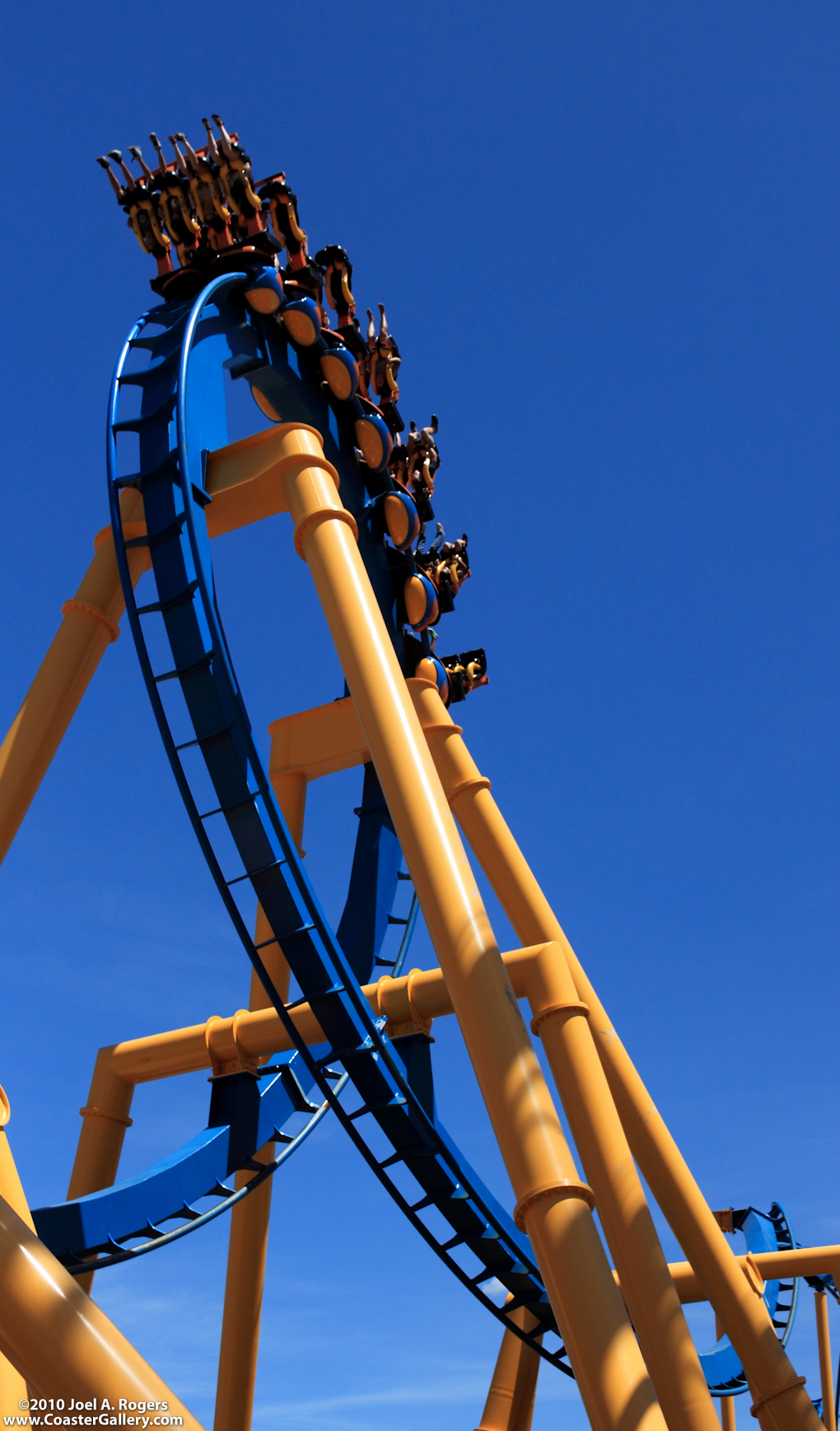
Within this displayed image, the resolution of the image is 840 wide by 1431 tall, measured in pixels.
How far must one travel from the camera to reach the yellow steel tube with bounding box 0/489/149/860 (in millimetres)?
7363

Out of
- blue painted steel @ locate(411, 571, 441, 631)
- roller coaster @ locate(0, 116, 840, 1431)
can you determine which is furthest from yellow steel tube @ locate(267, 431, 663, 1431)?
blue painted steel @ locate(411, 571, 441, 631)

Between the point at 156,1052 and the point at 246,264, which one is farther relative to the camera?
the point at 246,264

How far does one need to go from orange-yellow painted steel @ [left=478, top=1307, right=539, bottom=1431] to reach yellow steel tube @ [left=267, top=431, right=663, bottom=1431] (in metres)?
4.50

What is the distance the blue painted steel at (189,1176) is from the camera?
20.7ft

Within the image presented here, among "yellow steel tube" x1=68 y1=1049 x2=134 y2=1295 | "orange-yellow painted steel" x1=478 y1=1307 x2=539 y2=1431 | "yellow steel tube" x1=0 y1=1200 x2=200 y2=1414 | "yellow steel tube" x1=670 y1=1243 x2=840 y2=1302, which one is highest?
"yellow steel tube" x1=68 y1=1049 x2=134 y2=1295

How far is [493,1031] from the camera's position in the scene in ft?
17.0

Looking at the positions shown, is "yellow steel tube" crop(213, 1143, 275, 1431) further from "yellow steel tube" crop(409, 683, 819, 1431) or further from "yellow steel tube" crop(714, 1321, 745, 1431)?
"yellow steel tube" crop(714, 1321, 745, 1431)

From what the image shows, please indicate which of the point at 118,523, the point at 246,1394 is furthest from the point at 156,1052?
the point at 118,523

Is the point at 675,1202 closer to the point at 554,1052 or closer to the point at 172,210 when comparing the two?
the point at 554,1052

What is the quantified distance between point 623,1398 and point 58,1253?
3.38 m

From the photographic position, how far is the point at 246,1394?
318 inches

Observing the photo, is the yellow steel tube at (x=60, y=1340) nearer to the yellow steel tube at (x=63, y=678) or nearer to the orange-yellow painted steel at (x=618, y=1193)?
the orange-yellow painted steel at (x=618, y=1193)

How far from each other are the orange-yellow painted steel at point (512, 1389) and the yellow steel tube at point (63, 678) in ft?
17.3

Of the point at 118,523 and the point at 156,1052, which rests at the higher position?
the point at 118,523
